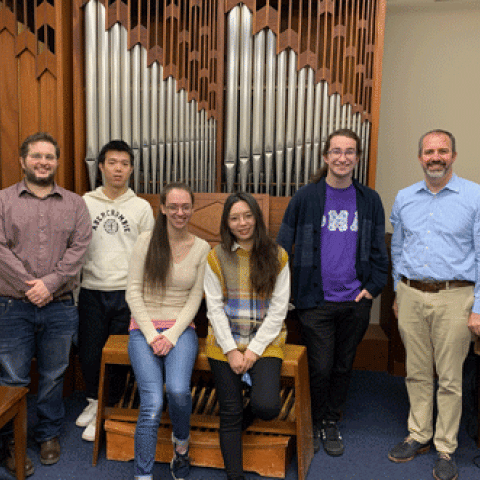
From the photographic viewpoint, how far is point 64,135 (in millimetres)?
3156

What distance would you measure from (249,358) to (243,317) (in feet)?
0.69

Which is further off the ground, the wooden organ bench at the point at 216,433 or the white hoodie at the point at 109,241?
the white hoodie at the point at 109,241

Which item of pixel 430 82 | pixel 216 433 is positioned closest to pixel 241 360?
pixel 216 433

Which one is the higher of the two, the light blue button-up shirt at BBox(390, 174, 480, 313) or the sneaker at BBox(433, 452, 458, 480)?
the light blue button-up shirt at BBox(390, 174, 480, 313)

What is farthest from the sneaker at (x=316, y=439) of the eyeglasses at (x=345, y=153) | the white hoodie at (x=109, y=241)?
the eyeglasses at (x=345, y=153)

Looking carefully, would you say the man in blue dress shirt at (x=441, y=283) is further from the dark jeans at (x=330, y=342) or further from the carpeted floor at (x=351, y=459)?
the dark jeans at (x=330, y=342)

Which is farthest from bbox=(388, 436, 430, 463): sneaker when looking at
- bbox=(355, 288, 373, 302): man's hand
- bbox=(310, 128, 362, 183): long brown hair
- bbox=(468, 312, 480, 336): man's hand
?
bbox=(310, 128, 362, 183): long brown hair

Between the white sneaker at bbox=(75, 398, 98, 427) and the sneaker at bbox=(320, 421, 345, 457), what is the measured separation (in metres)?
1.36

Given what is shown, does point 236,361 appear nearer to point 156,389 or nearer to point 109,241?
point 156,389

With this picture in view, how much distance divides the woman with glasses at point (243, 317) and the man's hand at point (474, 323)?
2.99 feet

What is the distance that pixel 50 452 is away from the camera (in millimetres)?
2363

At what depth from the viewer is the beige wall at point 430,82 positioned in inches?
146

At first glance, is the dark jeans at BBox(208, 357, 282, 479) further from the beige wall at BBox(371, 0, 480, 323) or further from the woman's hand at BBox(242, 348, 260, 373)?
the beige wall at BBox(371, 0, 480, 323)

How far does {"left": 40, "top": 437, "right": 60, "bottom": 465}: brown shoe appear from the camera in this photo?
234cm
